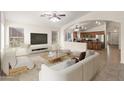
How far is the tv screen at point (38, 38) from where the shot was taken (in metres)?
2.33

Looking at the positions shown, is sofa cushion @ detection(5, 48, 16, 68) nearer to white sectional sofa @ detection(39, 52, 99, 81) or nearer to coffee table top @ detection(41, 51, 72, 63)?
coffee table top @ detection(41, 51, 72, 63)

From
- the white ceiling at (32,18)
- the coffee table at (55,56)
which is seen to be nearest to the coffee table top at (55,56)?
the coffee table at (55,56)

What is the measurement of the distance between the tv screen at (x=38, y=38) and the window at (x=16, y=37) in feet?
0.74

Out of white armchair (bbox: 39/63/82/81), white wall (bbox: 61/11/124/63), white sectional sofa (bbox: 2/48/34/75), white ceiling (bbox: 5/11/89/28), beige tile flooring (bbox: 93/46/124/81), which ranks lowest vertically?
beige tile flooring (bbox: 93/46/124/81)

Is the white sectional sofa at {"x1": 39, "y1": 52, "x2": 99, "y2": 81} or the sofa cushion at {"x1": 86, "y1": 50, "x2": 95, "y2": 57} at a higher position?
the sofa cushion at {"x1": 86, "y1": 50, "x2": 95, "y2": 57}

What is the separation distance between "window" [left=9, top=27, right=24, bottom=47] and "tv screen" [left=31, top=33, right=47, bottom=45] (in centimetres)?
23

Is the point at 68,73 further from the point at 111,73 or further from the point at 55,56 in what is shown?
the point at 111,73

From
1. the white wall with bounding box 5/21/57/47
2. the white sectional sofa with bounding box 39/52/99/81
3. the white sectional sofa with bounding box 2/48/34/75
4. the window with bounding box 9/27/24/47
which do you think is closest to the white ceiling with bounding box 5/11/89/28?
the white wall with bounding box 5/21/57/47

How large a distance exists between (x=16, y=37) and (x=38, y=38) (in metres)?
0.45

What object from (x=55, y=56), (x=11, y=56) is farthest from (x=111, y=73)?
(x=11, y=56)

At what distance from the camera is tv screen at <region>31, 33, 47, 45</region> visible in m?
2.33

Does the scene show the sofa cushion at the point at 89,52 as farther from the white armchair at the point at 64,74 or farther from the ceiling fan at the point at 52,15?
the ceiling fan at the point at 52,15
